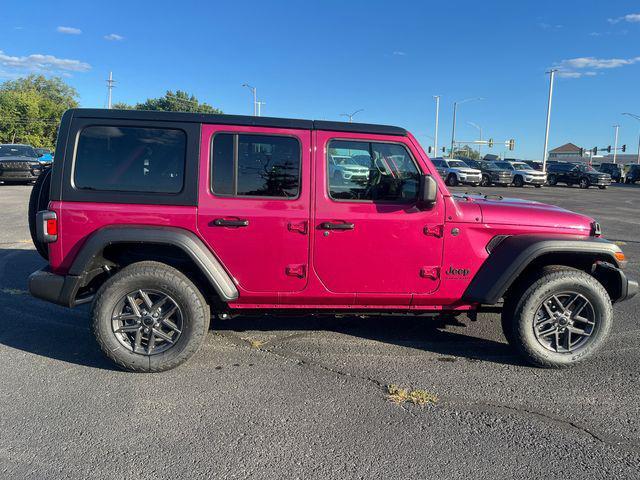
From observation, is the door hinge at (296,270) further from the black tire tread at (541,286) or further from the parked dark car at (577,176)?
the parked dark car at (577,176)

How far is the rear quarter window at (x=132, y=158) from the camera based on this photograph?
3.70 m

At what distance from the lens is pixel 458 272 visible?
389 centimetres

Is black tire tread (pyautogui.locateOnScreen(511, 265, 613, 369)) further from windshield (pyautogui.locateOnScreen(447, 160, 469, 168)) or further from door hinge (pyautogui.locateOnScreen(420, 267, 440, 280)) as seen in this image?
windshield (pyautogui.locateOnScreen(447, 160, 469, 168))

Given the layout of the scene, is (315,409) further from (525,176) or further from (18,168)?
(525,176)

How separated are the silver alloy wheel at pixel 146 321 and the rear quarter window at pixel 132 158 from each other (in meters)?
0.80

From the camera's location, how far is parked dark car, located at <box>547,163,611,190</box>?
32719 millimetres

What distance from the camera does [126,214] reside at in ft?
11.9

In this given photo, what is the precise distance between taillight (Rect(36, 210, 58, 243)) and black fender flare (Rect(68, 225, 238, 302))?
0.24m

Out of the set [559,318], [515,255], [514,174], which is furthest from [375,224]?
[514,174]

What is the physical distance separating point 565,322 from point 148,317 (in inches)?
126

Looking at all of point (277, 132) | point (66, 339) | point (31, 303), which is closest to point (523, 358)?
point (277, 132)

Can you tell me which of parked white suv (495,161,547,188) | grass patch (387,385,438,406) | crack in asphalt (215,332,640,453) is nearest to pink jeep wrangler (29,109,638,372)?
crack in asphalt (215,332,640,453)

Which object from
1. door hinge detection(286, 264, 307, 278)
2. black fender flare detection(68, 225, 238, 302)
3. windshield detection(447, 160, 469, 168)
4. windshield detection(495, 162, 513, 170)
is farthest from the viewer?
windshield detection(495, 162, 513, 170)

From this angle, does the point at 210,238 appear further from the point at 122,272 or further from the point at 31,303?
the point at 31,303
